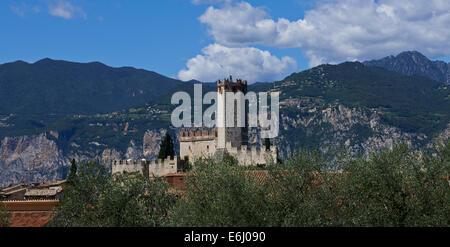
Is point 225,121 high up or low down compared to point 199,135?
up

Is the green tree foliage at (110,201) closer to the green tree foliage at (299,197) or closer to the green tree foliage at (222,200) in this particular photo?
the green tree foliage at (299,197)

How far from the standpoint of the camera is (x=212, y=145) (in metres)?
84.9

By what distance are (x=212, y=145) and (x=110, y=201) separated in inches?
2031

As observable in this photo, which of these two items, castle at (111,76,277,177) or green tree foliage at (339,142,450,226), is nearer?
green tree foliage at (339,142,450,226)

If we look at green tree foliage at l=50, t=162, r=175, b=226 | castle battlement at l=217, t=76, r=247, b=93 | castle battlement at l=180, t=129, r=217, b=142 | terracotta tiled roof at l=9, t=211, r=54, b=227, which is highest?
castle battlement at l=217, t=76, r=247, b=93

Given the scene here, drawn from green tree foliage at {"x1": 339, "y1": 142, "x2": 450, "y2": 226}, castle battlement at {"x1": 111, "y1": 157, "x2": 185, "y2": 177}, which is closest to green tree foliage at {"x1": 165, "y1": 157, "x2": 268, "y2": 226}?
green tree foliage at {"x1": 339, "y1": 142, "x2": 450, "y2": 226}

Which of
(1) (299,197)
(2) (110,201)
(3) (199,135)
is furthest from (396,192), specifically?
(3) (199,135)

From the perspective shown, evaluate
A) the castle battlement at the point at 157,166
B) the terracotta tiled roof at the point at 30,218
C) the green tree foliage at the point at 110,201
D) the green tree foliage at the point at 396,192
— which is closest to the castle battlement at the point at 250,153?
the castle battlement at the point at 157,166

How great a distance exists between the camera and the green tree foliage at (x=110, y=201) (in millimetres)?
33188

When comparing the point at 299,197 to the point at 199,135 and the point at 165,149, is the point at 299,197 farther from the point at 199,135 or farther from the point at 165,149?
the point at 165,149

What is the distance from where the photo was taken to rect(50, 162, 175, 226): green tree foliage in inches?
1307

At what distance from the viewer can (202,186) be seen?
118 ft

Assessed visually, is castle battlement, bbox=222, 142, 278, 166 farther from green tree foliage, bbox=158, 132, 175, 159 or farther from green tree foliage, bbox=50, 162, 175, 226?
green tree foliage, bbox=50, 162, 175, 226
